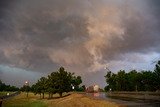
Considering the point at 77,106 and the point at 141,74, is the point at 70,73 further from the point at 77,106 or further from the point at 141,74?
the point at 77,106

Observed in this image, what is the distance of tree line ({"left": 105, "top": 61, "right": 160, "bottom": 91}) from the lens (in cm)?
11813

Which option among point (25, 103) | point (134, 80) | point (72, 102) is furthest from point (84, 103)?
point (134, 80)

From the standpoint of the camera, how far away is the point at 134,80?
126812mm

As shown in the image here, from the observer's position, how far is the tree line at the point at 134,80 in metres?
118

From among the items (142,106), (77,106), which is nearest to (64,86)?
(77,106)

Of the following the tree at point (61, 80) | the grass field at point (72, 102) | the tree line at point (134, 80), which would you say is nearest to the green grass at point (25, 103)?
the grass field at point (72, 102)

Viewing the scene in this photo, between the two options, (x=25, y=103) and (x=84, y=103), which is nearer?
(x=84, y=103)

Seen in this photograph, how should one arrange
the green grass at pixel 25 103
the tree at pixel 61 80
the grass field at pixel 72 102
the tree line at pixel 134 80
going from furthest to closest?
1. the tree line at pixel 134 80
2. the tree at pixel 61 80
3. the green grass at pixel 25 103
4. the grass field at pixel 72 102

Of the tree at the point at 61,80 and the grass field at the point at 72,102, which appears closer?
the grass field at the point at 72,102

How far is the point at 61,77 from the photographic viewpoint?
10750 cm

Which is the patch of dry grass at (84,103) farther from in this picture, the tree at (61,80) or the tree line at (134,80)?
the tree line at (134,80)

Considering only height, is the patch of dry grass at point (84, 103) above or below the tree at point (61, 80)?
below

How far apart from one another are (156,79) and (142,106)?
75.5 meters

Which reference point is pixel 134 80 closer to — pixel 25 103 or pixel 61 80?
pixel 61 80
